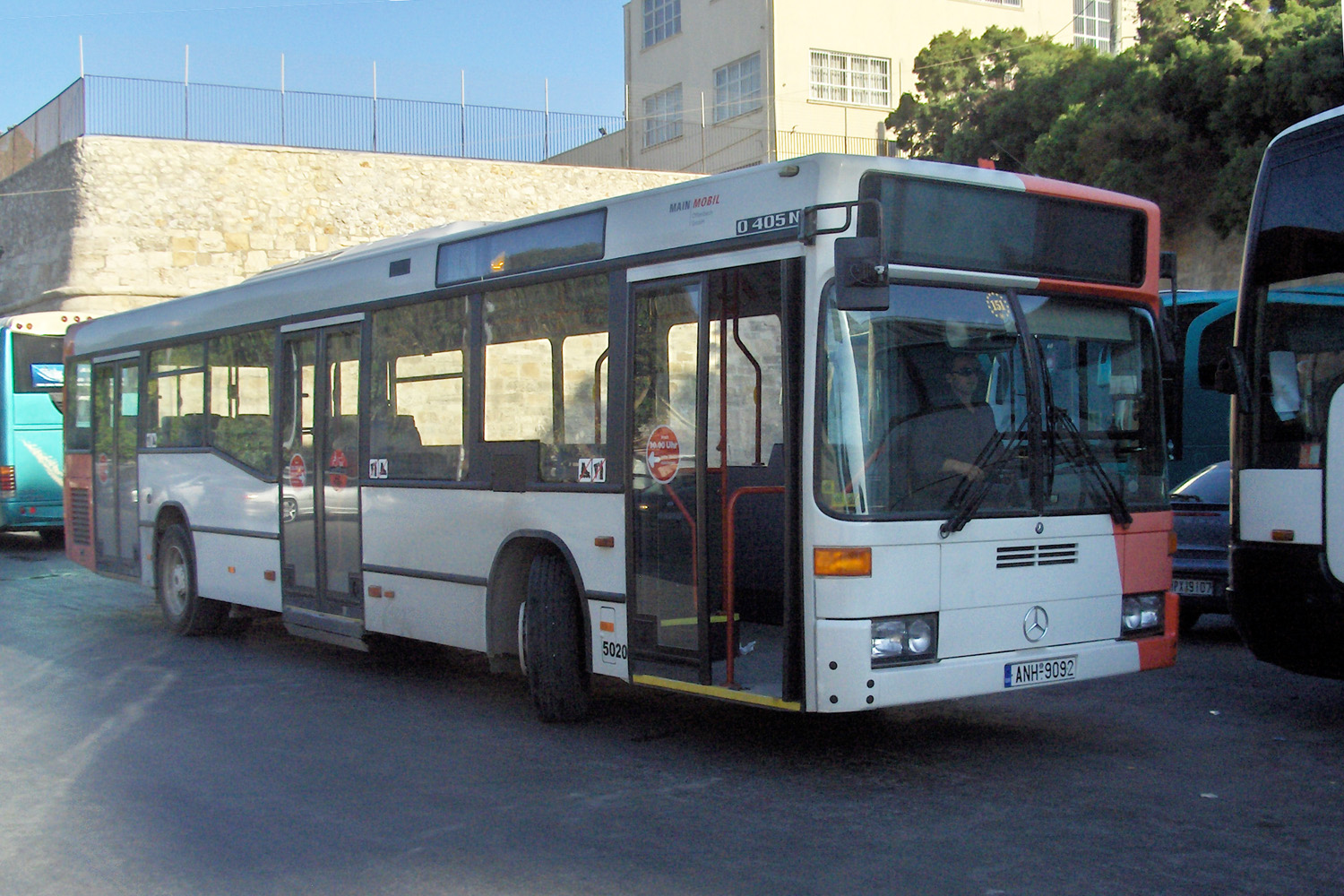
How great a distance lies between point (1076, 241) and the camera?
22.0 ft

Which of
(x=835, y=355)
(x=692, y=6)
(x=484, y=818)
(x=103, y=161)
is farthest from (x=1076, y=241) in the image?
A: (x=692, y=6)

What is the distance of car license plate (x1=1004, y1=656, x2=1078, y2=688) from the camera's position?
6.18 meters

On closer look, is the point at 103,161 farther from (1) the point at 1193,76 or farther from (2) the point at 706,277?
(2) the point at 706,277

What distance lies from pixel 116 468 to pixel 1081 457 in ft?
32.2

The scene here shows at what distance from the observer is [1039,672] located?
626cm

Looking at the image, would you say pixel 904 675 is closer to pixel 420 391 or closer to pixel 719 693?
pixel 719 693

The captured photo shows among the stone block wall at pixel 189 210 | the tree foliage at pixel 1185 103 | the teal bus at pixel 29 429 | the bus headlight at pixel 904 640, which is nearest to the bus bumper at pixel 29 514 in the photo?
the teal bus at pixel 29 429

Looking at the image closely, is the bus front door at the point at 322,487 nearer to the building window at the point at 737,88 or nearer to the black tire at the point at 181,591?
the black tire at the point at 181,591

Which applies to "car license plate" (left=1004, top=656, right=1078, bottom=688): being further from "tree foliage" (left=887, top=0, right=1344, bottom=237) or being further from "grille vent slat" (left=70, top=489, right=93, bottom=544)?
"tree foliage" (left=887, top=0, right=1344, bottom=237)

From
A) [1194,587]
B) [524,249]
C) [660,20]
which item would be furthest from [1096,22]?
[524,249]

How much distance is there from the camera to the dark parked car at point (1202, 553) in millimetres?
10148

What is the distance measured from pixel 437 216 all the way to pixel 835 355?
27486mm

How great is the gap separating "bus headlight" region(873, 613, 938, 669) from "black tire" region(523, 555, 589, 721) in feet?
6.75

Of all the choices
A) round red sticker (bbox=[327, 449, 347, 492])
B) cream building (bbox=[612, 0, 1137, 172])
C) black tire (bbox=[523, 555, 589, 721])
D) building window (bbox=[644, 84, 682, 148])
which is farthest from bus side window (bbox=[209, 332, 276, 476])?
building window (bbox=[644, 84, 682, 148])
